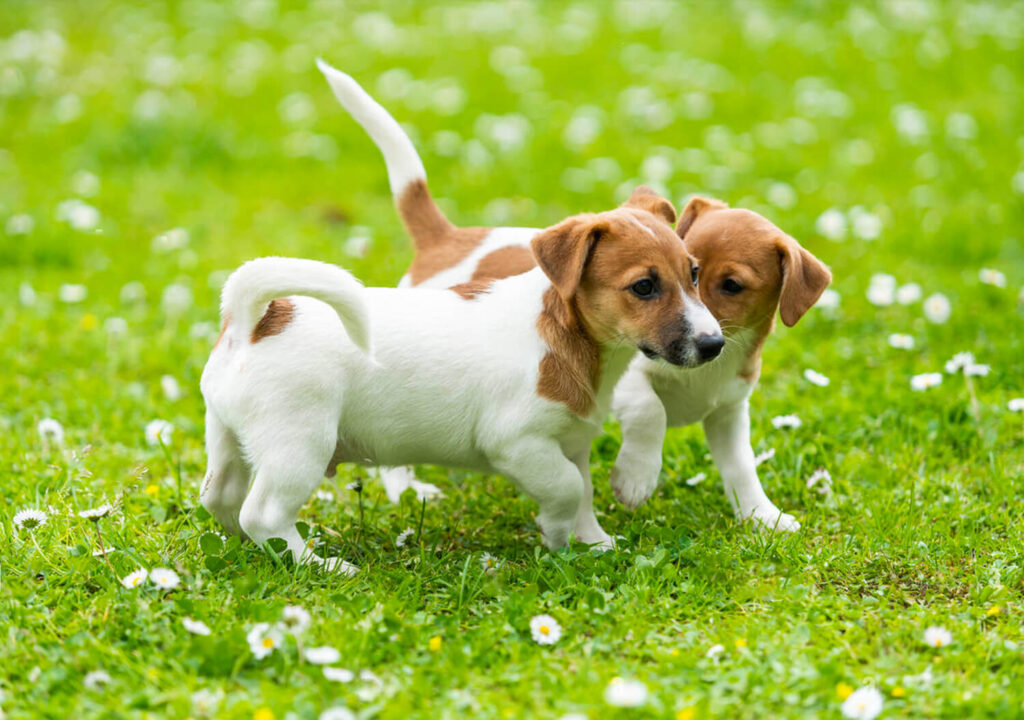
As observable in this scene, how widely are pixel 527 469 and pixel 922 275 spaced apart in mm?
3401

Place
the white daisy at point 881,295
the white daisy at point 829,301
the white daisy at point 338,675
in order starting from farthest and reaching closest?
the white daisy at point 829,301 < the white daisy at point 881,295 < the white daisy at point 338,675

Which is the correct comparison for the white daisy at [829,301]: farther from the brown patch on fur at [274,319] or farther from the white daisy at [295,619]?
the white daisy at [295,619]

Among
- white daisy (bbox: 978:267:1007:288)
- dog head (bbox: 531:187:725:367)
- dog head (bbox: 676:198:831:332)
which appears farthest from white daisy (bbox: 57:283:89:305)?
white daisy (bbox: 978:267:1007:288)

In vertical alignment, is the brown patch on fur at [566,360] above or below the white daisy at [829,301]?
above

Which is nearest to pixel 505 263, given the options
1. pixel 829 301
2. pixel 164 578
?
pixel 164 578

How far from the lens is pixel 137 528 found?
3.90 m

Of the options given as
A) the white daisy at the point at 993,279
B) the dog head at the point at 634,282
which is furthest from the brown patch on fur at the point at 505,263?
the white daisy at the point at 993,279

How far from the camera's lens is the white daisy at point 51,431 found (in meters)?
4.62

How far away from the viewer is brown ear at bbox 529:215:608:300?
3521 mm

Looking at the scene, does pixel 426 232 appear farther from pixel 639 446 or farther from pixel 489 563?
pixel 489 563

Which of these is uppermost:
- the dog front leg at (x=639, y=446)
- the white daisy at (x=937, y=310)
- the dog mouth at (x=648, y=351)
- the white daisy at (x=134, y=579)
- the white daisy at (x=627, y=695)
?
the dog mouth at (x=648, y=351)

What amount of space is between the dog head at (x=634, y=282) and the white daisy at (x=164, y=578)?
1.33 m

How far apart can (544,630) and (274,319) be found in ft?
3.84

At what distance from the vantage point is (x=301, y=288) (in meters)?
3.29
